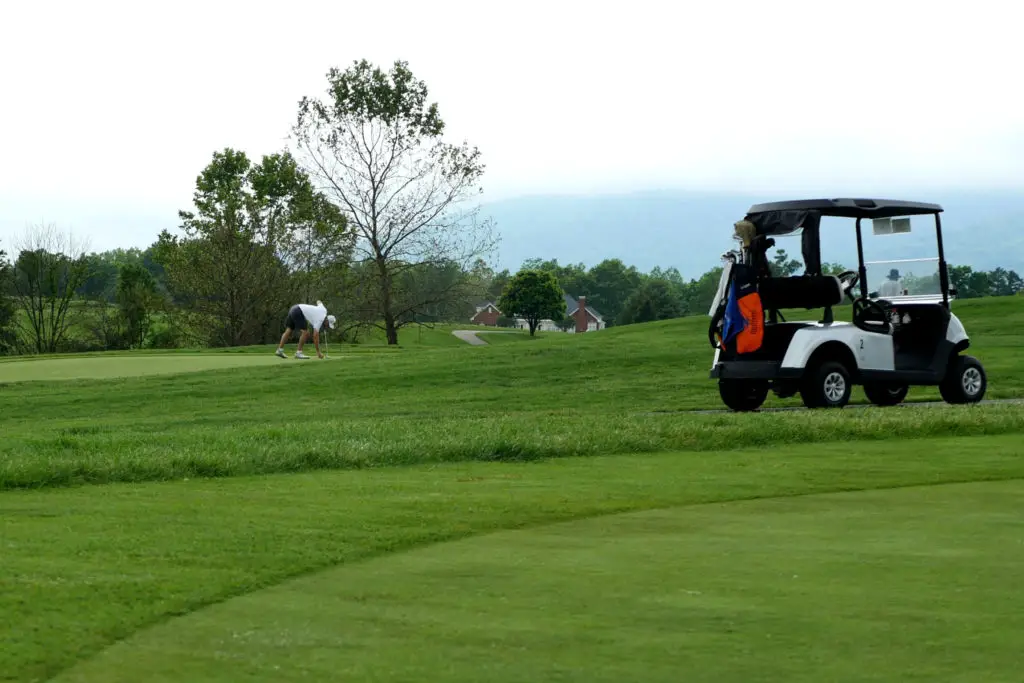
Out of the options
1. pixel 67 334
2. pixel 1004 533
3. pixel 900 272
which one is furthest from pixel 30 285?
pixel 1004 533

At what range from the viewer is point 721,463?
34.7ft

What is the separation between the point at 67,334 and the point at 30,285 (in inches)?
127

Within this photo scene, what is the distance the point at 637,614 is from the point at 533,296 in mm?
136034

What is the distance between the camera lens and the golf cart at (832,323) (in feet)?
52.3

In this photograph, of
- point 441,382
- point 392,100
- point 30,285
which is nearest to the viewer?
point 441,382

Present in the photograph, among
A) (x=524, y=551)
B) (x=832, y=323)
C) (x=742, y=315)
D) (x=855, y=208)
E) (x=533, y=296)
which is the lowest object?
(x=524, y=551)

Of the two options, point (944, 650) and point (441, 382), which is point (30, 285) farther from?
point (944, 650)

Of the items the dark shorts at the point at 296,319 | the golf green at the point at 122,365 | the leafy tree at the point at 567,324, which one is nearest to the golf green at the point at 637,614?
the golf green at the point at 122,365

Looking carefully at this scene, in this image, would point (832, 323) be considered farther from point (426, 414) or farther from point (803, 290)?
point (426, 414)

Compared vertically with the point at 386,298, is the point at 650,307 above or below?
below

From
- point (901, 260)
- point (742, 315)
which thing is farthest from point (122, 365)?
point (901, 260)

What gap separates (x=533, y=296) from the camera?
14075 centimetres

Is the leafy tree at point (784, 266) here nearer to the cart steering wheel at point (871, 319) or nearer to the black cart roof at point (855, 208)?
the black cart roof at point (855, 208)

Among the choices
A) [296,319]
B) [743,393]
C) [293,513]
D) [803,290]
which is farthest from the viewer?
[296,319]
